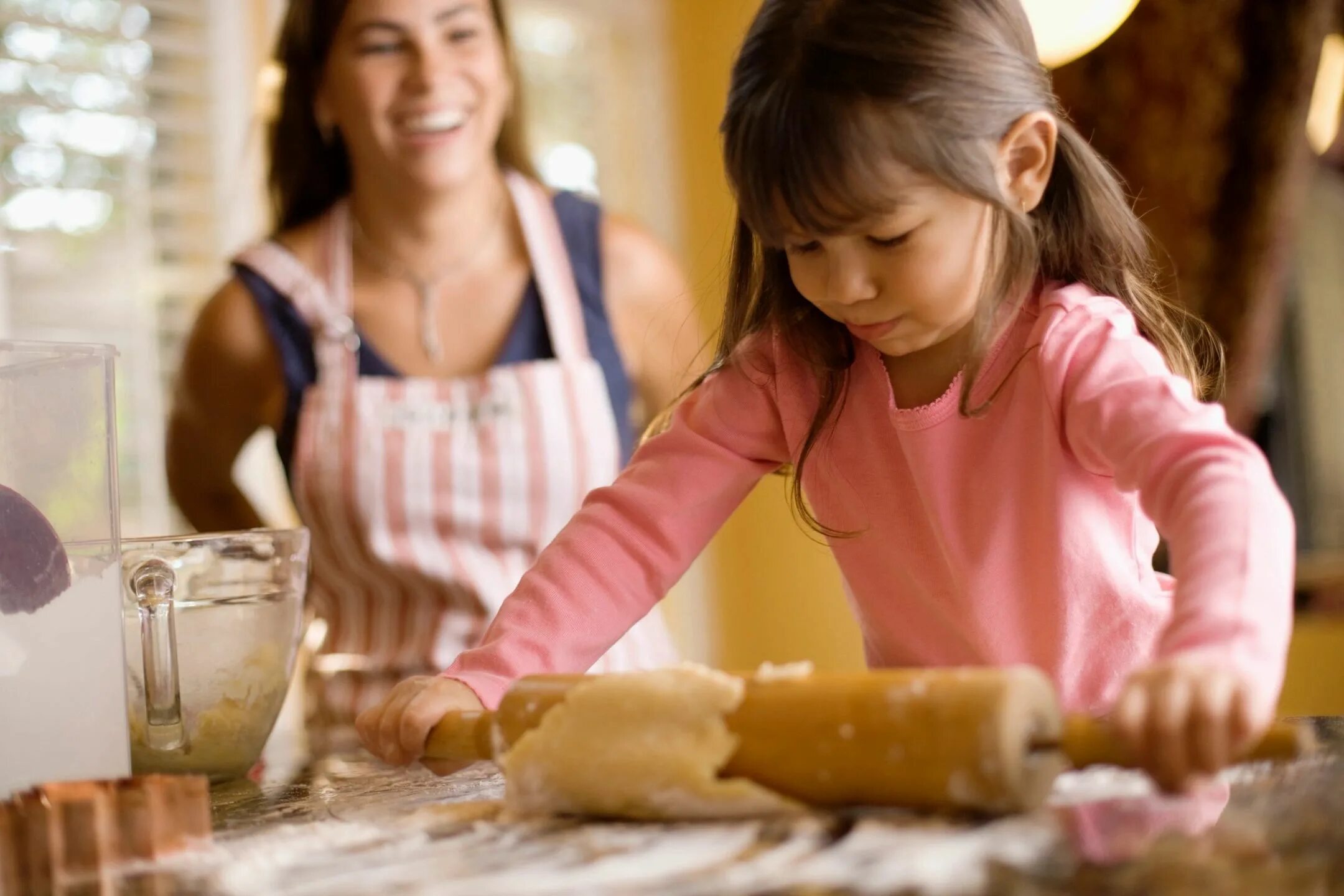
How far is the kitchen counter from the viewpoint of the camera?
46 cm

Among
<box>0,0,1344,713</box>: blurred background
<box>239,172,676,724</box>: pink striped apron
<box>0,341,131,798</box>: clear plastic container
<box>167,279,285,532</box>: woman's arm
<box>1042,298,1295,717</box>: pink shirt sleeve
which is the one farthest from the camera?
<box>0,0,1344,713</box>: blurred background

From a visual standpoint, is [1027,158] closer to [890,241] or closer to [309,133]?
[890,241]

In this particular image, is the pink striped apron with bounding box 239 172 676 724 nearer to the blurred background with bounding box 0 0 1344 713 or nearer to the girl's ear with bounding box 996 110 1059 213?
the blurred background with bounding box 0 0 1344 713

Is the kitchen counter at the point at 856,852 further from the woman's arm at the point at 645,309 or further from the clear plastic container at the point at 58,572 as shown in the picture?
the woman's arm at the point at 645,309

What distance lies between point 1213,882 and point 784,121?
0.49m

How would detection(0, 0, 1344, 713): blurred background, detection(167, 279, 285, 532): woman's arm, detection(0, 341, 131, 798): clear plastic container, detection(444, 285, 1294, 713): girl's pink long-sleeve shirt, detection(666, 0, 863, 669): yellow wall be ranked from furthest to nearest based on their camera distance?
detection(666, 0, 863, 669): yellow wall < detection(0, 0, 1344, 713): blurred background < detection(167, 279, 285, 532): woman's arm < detection(444, 285, 1294, 713): girl's pink long-sleeve shirt < detection(0, 341, 131, 798): clear plastic container

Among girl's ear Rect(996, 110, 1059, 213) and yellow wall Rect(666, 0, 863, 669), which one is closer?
girl's ear Rect(996, 110, 1059, 213)

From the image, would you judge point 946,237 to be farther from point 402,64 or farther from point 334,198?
point 334,198

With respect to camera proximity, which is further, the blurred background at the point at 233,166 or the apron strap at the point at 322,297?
the blurred background at the point at 233,166

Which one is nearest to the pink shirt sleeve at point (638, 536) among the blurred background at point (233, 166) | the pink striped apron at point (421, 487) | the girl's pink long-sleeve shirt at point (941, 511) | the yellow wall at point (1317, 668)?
the girl's pink long-sleeve shirt at point (941, 511)

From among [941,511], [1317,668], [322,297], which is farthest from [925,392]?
[1317,668]

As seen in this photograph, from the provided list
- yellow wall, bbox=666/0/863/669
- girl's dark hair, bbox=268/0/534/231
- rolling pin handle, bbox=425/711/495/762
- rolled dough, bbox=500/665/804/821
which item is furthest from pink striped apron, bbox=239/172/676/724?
yellow wall, bbox=666/0/863/669

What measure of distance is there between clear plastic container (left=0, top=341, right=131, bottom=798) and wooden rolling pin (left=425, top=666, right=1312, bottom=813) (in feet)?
1.15

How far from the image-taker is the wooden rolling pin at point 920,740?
542mm
